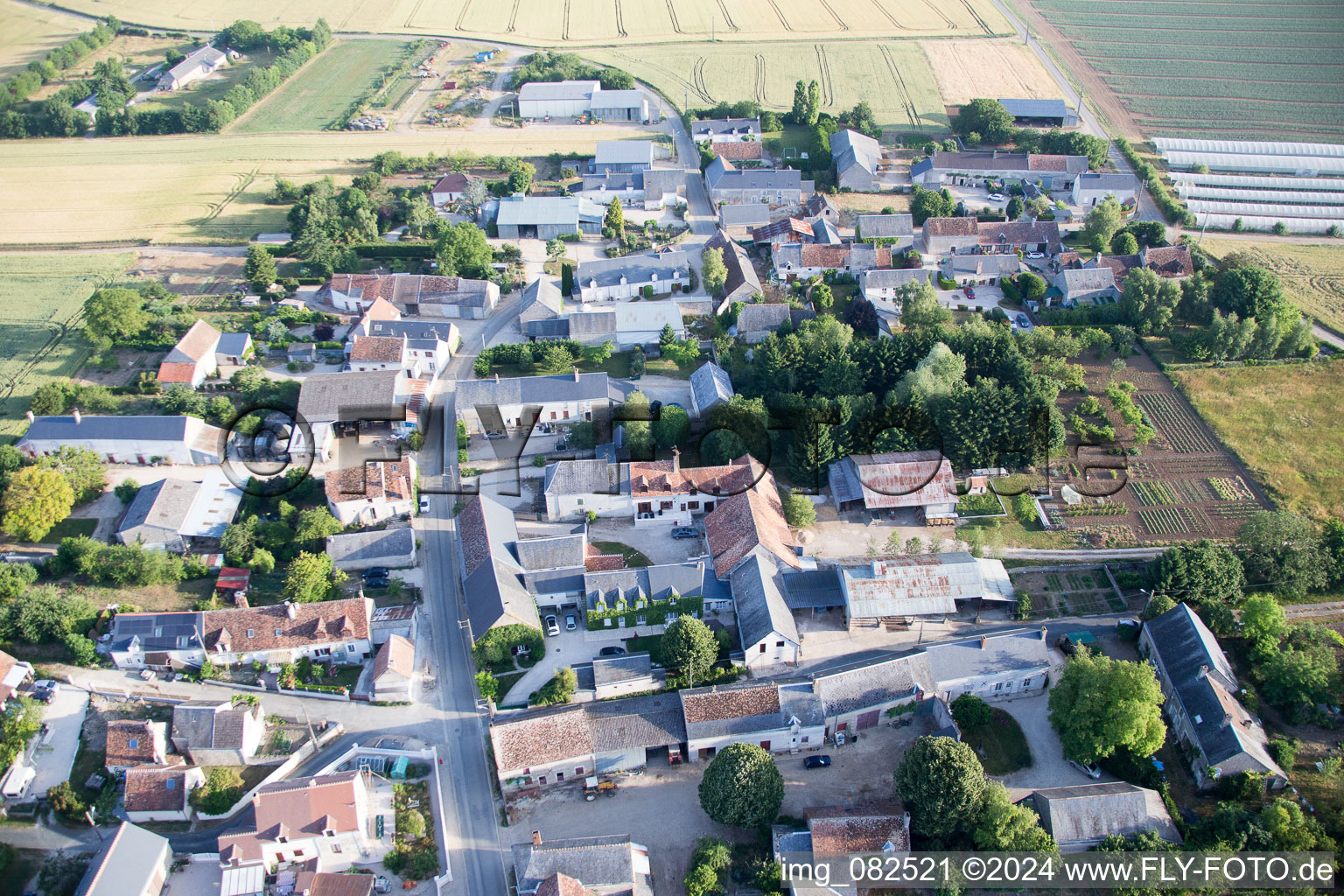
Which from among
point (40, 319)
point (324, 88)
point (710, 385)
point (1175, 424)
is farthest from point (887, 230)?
point (324, 88)

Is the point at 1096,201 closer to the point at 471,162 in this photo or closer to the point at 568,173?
the point at 568,173

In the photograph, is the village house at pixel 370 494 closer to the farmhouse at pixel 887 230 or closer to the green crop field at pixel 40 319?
the green crop field at pixel 40 319

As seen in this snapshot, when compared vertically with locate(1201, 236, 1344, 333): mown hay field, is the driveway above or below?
below

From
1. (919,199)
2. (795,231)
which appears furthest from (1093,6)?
(795,231)

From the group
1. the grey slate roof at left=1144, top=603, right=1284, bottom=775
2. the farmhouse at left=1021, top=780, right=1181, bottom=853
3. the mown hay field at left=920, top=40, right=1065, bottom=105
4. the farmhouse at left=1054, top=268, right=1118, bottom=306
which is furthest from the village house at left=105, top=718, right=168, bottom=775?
the mown hay field at left=920, top=40, right=1065, bottom=105

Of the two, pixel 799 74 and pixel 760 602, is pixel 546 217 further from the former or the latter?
pixel 799 74

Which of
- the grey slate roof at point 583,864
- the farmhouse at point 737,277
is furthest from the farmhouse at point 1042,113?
the grey slate roof at point 583,864

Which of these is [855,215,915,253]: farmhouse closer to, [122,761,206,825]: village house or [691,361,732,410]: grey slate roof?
[691,361,732,410]: grey slate roof
